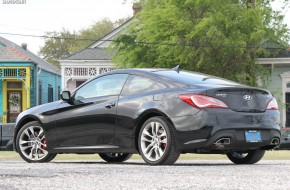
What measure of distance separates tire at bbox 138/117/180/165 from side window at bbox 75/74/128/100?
1.01 m

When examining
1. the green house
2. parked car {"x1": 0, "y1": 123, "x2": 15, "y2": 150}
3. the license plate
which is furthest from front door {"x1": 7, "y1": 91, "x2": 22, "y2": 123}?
the license plate

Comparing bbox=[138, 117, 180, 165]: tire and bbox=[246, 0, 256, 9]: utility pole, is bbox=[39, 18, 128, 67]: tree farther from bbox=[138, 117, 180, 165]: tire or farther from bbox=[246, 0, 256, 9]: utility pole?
bbox=[138, 117, 180, 165]: tire

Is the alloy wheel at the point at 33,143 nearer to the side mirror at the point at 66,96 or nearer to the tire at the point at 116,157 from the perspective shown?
the side mirror at the point at 66,96

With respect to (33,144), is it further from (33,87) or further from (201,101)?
(33,87)

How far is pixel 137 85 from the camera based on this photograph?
1102cm

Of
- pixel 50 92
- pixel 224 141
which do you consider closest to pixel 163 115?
pixel 224 141

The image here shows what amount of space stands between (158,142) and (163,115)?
1.23 ft

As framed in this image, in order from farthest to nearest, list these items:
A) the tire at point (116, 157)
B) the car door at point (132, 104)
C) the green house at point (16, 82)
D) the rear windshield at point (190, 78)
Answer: the green house at point (16, 82) < the tire at point (116, 157) < the rear windshield at point (190, 78) < the car door at point (132, 104)

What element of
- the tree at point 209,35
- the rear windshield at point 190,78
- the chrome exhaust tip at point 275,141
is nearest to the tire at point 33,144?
the rear windshield at point 190,78

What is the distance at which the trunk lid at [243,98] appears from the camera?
33.6ft

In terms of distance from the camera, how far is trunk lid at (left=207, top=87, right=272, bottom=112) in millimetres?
10242

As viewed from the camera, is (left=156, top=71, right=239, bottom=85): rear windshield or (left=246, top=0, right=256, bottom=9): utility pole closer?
(left=156, top=71, right=239, bottom=85): rear windshield

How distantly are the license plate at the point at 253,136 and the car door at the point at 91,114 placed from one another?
198 cm

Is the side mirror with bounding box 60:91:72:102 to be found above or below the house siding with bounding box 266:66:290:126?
below
